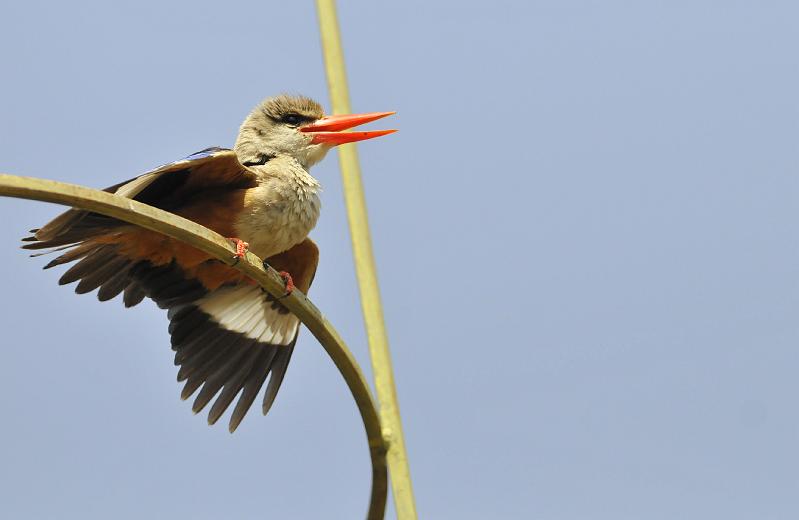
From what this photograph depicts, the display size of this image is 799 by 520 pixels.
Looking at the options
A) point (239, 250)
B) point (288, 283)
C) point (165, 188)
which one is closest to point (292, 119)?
point (165, 188)

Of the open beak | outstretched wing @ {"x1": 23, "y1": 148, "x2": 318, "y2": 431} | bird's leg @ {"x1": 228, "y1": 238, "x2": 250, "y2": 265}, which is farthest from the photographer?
the open beak

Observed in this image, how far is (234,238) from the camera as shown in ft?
15.9

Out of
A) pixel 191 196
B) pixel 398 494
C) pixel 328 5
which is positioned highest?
pixel 328 5

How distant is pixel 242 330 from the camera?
229 inches

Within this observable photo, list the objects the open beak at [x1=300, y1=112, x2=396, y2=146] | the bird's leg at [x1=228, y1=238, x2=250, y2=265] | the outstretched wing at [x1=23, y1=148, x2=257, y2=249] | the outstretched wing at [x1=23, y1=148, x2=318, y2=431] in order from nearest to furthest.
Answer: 1. the bird's leg at [x1=228, y1=238, x2=250, y2=265]
2. the outstretched wing at [x1=23, y1=148, x2=257, y2=249]
3. the outstretched wing at [x1=23, y1=148, x2=318, y2=431]
4. the open beak at [x1=300, y1=112, x2=396, y2=146]

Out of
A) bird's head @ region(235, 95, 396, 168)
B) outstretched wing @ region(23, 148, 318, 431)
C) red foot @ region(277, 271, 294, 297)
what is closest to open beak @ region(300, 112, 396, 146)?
bird's head @ region(235, 95, 396, 168)

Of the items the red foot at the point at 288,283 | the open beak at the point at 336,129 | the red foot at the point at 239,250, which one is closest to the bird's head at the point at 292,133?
the open beak at the point at 336,129

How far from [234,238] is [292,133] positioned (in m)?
1.04

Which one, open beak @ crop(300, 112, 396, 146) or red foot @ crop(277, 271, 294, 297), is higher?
open beak @ crop(300, 112, 396, 146)

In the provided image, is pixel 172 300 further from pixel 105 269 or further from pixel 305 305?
pixel 305 305

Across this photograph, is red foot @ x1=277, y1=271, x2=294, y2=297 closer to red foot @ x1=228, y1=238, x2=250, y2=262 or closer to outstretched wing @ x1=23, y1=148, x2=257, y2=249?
red foot @ x1=228, y1=238, x2=250, y2=262

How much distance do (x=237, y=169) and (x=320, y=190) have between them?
0.51 meters

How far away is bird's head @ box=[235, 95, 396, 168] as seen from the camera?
564cm

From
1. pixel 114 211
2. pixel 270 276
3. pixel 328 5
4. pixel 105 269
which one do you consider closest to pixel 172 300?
pixel 105 269
